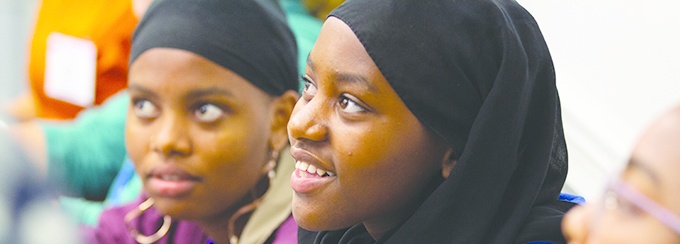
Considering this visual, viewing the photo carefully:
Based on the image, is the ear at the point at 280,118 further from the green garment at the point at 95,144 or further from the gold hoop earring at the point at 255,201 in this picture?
the green garment at the point at 95,144

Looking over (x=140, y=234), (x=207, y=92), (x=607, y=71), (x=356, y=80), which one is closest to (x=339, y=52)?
(x=356, y=80)

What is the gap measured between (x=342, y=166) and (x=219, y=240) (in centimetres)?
74

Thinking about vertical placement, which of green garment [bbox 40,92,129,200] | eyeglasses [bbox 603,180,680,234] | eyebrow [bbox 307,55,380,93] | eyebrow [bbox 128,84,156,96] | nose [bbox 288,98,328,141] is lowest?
green garment [bbox 40,92,129,200]

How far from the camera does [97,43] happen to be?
318cm

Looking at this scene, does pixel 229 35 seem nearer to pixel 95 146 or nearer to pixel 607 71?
pixel 95 146

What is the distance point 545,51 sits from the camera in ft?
5.47

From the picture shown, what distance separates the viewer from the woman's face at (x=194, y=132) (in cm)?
210

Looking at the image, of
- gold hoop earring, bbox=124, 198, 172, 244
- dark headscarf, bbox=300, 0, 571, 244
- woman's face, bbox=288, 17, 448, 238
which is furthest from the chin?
gold hoop earring, bbox=124, 198, 172, 244

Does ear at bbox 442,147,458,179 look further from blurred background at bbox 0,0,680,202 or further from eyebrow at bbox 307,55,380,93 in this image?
blurred background at bbox 0,0,680,202

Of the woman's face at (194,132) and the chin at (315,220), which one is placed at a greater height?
the chin at (315,220)

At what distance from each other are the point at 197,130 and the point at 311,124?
1.74ft

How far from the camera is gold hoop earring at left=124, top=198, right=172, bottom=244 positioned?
7.73 feet

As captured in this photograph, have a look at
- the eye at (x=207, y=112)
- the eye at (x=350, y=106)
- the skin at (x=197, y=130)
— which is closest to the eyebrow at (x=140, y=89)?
the skin at (x=197, y=130)

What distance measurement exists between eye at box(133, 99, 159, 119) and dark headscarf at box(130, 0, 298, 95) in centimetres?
11
